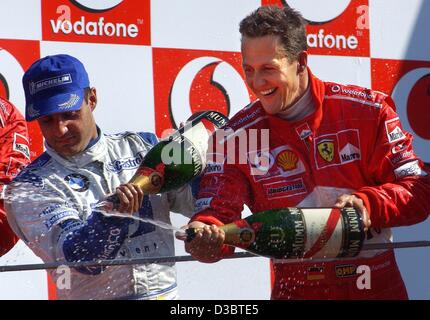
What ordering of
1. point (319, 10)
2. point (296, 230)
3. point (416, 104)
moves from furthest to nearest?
point (416, 104) → point (319, 10) → point (296, 230)

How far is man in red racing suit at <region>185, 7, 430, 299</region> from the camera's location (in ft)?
8.64

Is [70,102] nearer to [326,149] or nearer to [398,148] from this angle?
[326,149]

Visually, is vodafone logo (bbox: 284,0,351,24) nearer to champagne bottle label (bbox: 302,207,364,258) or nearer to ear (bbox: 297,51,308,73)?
ear (bbox: 297,51,308,73)

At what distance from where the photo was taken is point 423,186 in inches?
104

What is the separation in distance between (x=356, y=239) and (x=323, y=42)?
1.34m

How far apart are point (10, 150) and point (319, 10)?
49.2 inches

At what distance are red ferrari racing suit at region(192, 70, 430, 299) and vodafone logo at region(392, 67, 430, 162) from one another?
119 cm

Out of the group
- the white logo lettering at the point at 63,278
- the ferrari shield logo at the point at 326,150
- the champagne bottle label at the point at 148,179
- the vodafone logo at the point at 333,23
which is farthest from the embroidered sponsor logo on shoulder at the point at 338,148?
the vodafone logo at the point at 333,23

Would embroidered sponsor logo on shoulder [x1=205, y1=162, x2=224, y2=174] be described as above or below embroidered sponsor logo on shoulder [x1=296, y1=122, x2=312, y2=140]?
below

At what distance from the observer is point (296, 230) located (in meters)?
2.52

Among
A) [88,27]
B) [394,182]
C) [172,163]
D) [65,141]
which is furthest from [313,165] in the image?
[88,27]

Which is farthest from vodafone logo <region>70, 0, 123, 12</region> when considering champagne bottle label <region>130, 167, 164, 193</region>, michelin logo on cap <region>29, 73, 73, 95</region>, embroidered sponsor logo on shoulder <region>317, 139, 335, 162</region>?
embroidered sponsor logo on shoulder <region>317, 139, 335, 162</region>

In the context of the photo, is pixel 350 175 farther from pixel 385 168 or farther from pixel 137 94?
pixel 137 94
